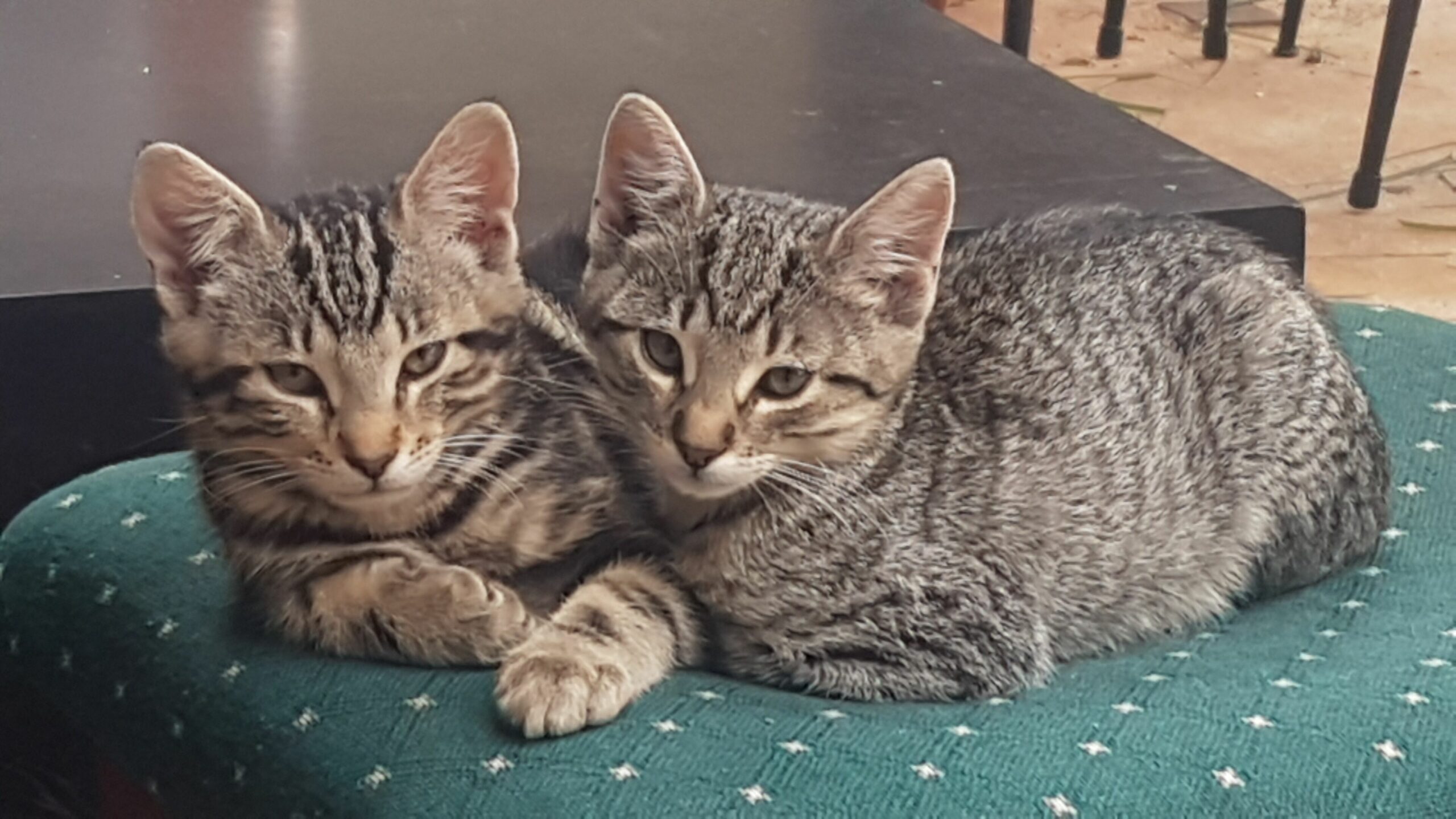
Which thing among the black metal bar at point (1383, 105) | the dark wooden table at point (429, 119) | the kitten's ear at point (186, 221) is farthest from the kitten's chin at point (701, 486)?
the black metal bar at point (1383, 105)

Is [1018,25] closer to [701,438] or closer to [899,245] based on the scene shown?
[899,245]

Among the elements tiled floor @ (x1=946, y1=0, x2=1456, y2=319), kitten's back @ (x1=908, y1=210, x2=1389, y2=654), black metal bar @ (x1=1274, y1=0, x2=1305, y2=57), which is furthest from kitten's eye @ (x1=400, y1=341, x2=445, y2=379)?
black metal bar @ (x1=1274, y1=0, x2=1305, y2=57)

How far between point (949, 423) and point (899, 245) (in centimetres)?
19

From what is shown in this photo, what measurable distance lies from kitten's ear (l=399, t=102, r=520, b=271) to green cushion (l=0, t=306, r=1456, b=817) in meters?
0.36

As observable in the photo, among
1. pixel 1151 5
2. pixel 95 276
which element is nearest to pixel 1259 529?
pixel 95 276

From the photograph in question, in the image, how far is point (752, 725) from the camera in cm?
132

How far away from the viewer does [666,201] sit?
1.45 meters

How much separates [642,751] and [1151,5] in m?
4.04

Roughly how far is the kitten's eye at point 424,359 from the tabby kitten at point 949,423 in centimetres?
16

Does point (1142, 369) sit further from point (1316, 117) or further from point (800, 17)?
point (1316, 117)

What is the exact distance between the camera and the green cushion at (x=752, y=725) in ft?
4.10

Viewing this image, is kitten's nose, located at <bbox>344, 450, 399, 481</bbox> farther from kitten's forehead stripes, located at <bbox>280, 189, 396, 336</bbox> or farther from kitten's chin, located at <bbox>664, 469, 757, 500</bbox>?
kitten's chin, located at <bbox>664, 469, 757, 500</bbox>

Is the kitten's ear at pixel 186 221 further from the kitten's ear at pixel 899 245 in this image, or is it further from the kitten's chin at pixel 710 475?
the kitten's ear at pixel 899 245

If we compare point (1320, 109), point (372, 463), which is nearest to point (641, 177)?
point (372, 463)
